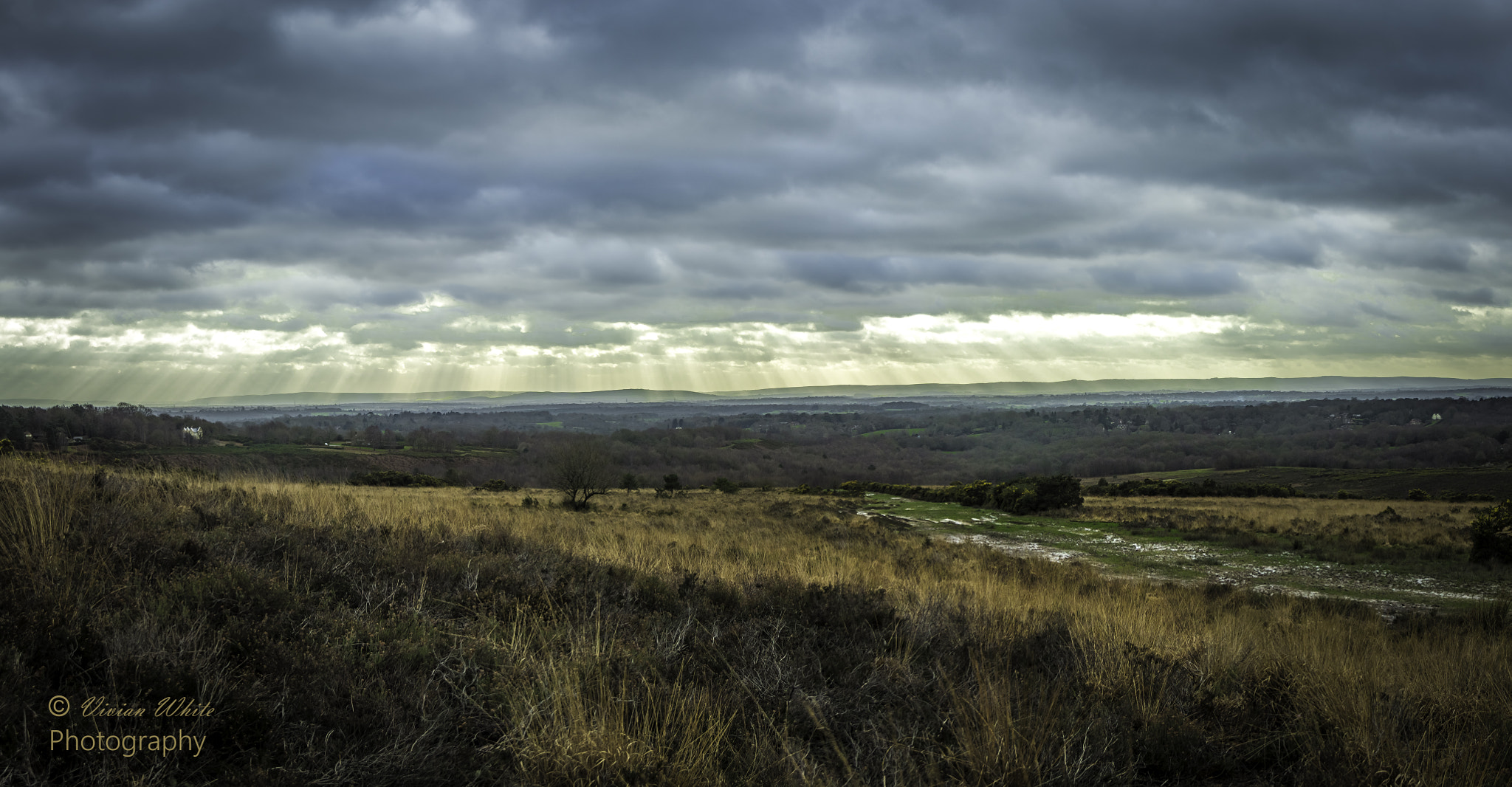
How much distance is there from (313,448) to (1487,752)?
11901cm

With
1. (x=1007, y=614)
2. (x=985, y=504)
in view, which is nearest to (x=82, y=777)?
(x=1007, y=614)

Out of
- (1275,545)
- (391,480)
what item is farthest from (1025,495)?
(391,480)

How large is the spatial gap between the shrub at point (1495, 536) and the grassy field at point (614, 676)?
11.6m

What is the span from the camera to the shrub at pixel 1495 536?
15898 millimetres

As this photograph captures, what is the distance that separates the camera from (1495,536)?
16.1 m

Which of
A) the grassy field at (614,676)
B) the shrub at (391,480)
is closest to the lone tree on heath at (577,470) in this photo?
the shrub at (391,480)

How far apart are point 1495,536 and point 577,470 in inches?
1179

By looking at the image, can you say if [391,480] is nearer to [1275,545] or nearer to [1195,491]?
[1275,545]

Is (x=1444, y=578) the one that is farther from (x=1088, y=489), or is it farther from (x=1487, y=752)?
(x=1088, y=489)

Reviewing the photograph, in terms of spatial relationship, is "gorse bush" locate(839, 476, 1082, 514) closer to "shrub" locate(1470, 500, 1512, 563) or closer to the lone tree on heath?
"shrub" locate(1470, 500, 1512, 563)

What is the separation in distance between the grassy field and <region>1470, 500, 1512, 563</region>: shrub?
11.6 meters

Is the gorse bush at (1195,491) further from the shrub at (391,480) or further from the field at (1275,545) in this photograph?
the shrub at (391,480)

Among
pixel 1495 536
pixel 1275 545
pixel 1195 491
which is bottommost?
pixel 1195 491

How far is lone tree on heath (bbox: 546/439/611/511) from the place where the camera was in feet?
103
